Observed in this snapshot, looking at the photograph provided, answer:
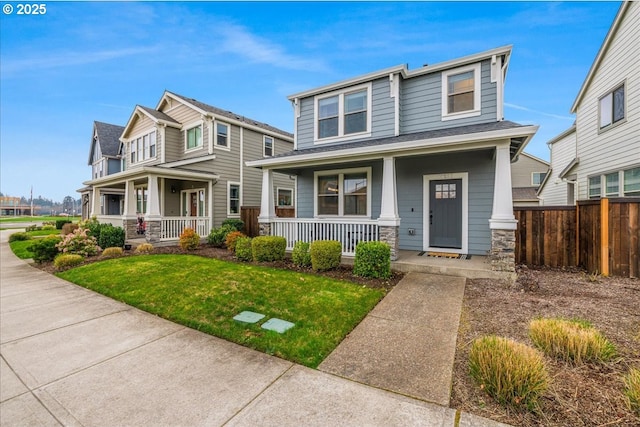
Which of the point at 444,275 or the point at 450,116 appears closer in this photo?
the point at 444,275

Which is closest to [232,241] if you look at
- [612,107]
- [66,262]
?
[66,262]

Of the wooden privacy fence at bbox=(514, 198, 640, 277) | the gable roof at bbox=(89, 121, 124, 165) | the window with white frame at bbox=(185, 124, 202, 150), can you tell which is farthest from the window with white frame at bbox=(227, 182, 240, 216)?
the gable roof at bbox=(89, 121, 124, 165)

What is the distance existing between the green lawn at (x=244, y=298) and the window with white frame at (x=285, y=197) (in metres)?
9.49

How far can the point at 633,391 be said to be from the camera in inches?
89.5

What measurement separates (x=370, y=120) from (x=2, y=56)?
1352 centimetres

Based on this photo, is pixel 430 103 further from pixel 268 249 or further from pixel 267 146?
pixel 267 146

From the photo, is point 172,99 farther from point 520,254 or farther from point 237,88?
point 520,254

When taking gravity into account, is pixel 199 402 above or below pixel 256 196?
below

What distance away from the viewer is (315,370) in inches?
116

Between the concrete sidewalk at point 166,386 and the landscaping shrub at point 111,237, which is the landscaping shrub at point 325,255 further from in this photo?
the landscaping shrub at point 111,237

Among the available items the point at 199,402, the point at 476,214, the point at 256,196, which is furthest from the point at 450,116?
the point at 256,196

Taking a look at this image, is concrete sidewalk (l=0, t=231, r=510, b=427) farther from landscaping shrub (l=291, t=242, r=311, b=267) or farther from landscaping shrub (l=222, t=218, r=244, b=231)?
landscaping shrub (l=222, t=218, r=244, b=231)

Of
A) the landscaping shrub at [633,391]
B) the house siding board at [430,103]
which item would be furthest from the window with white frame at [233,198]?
the landscaping shrub at [633,391]

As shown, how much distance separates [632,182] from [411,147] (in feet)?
22.7
